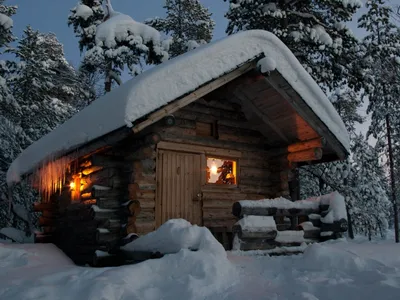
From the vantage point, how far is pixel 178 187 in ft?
30.2

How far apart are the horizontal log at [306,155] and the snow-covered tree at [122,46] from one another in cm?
1190

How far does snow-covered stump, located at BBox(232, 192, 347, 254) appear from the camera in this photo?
24.0 feet

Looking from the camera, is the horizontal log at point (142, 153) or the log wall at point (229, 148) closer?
the horizontal log at point (142, 153)

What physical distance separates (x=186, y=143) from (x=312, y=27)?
10215 millimetres

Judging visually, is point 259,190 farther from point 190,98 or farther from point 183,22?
point 183,22

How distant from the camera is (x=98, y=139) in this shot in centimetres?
755

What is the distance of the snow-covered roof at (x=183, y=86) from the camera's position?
7.08m

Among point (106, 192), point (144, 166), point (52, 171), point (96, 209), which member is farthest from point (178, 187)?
point (52, 171)

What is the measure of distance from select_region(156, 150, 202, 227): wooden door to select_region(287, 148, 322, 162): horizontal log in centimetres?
261

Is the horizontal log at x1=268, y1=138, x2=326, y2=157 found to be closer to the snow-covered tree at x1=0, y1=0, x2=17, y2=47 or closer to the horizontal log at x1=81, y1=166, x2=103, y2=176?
the horizontal log at x1=81, y1=166, x2=103, y2=176

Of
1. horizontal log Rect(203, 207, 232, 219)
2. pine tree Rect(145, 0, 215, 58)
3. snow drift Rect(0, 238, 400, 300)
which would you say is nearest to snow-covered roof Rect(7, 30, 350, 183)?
→ snow drift Rect(0, 238, 400, 300)

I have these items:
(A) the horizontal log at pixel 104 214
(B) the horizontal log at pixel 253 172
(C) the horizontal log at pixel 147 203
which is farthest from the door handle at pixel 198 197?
(A) the horizontal log at pixel 104 214

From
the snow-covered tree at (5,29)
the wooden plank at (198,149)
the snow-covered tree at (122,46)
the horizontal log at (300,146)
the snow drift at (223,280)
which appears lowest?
the snow drift at (223,280)

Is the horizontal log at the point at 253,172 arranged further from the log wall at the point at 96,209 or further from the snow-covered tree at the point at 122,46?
the snow-covered tree at the point at 122,46
